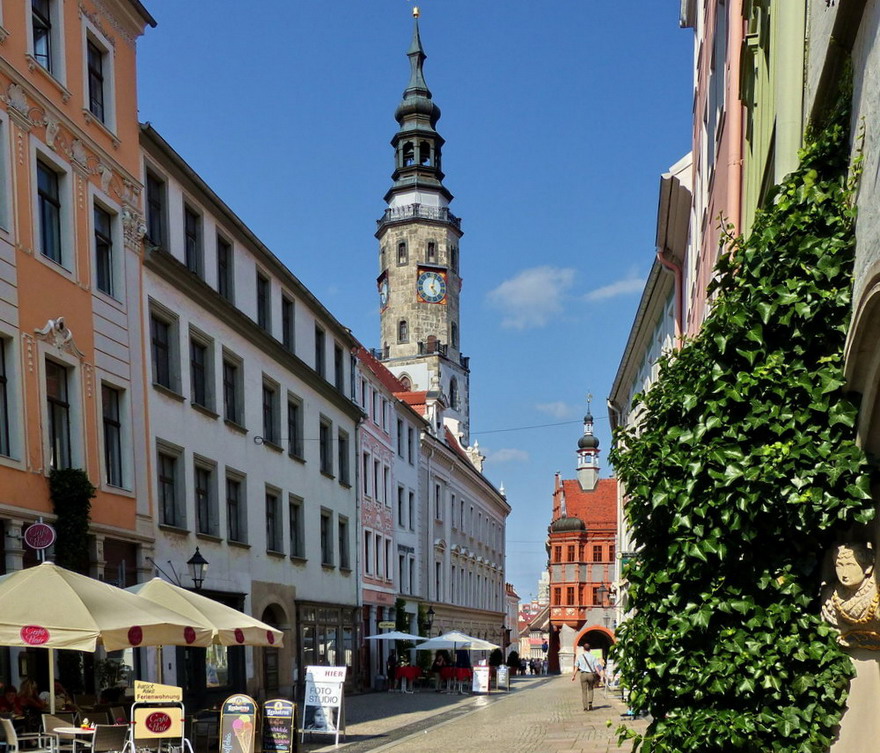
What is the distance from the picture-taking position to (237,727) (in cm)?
1438

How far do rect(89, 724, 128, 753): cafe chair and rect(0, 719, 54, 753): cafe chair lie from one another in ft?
1.95

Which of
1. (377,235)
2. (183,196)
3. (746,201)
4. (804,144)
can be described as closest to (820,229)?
(804,144)

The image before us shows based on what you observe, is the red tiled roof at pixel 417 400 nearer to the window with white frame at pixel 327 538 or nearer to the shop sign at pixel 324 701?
the window with white frame at pixel 327 538

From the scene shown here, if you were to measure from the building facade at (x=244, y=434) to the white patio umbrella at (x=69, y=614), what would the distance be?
31.4ft

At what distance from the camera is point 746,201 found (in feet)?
40.8

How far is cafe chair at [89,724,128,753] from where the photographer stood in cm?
1266

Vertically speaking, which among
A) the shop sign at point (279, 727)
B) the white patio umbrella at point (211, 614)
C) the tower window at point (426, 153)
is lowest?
the shop sign at point (279, 727)

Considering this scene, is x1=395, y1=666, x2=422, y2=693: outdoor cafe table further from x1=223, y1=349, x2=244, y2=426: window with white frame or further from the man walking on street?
x1=223, y1=349, x2=244, y2=426: window with white frame

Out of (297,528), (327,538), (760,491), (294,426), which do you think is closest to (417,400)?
(327,538)

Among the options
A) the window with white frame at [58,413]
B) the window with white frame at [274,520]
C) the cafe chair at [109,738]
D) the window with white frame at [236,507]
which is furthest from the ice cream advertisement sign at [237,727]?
the window with white frame at [274,520]

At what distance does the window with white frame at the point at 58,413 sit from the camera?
725 inches

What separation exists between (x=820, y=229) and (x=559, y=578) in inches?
3771

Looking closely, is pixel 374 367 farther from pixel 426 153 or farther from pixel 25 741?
pixel 426 153

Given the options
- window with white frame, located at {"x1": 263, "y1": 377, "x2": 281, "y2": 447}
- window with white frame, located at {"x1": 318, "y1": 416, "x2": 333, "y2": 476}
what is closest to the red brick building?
window with white frame, located at {"x1": 318, "y1": 416, "x2": 333, "y2": 476}
